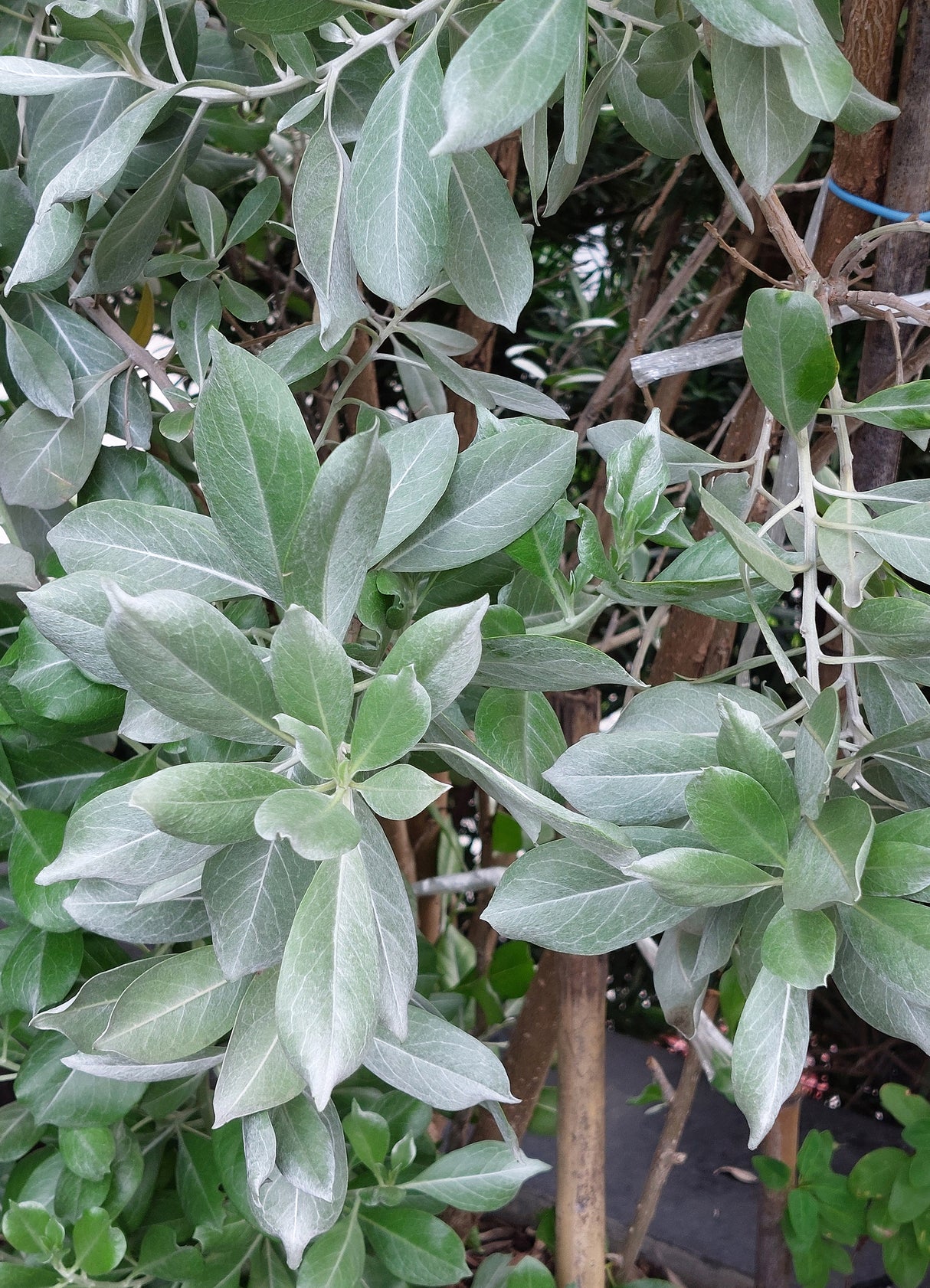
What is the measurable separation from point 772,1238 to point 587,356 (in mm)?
1158

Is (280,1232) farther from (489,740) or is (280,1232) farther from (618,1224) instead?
(618,1224)

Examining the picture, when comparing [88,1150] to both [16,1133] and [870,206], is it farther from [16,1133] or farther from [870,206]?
[870,206]

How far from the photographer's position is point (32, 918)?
507 mm

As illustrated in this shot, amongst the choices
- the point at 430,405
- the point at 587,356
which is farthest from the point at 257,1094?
the point at 587,356

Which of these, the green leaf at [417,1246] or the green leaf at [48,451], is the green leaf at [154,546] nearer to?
the green leaf at [48,451]

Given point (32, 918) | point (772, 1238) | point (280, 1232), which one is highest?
point (32, 918)

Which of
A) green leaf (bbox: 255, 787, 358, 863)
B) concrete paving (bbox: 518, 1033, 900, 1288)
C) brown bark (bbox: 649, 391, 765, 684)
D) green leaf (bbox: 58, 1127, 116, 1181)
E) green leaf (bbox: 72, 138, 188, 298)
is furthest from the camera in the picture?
concrete paving (bbox: 518, 1033, 900, 1288)

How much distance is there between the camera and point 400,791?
0.32 m

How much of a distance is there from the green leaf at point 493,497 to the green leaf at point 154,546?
72 millimetres

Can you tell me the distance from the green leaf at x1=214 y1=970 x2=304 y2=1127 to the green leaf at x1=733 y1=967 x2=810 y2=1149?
168 millimetres

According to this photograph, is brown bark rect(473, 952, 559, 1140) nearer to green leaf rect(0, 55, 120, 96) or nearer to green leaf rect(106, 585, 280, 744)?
green leaf rect(106, 585, 280, 744)

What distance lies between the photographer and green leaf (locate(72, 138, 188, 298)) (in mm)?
487

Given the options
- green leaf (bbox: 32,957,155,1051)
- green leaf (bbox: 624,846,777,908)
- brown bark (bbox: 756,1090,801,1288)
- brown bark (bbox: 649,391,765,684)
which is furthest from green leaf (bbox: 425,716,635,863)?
brown bark (bbox: 756,1090,801,1288)

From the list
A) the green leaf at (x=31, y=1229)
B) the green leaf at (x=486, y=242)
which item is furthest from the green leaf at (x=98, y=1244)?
the green leaf at (x=486, y=242)
